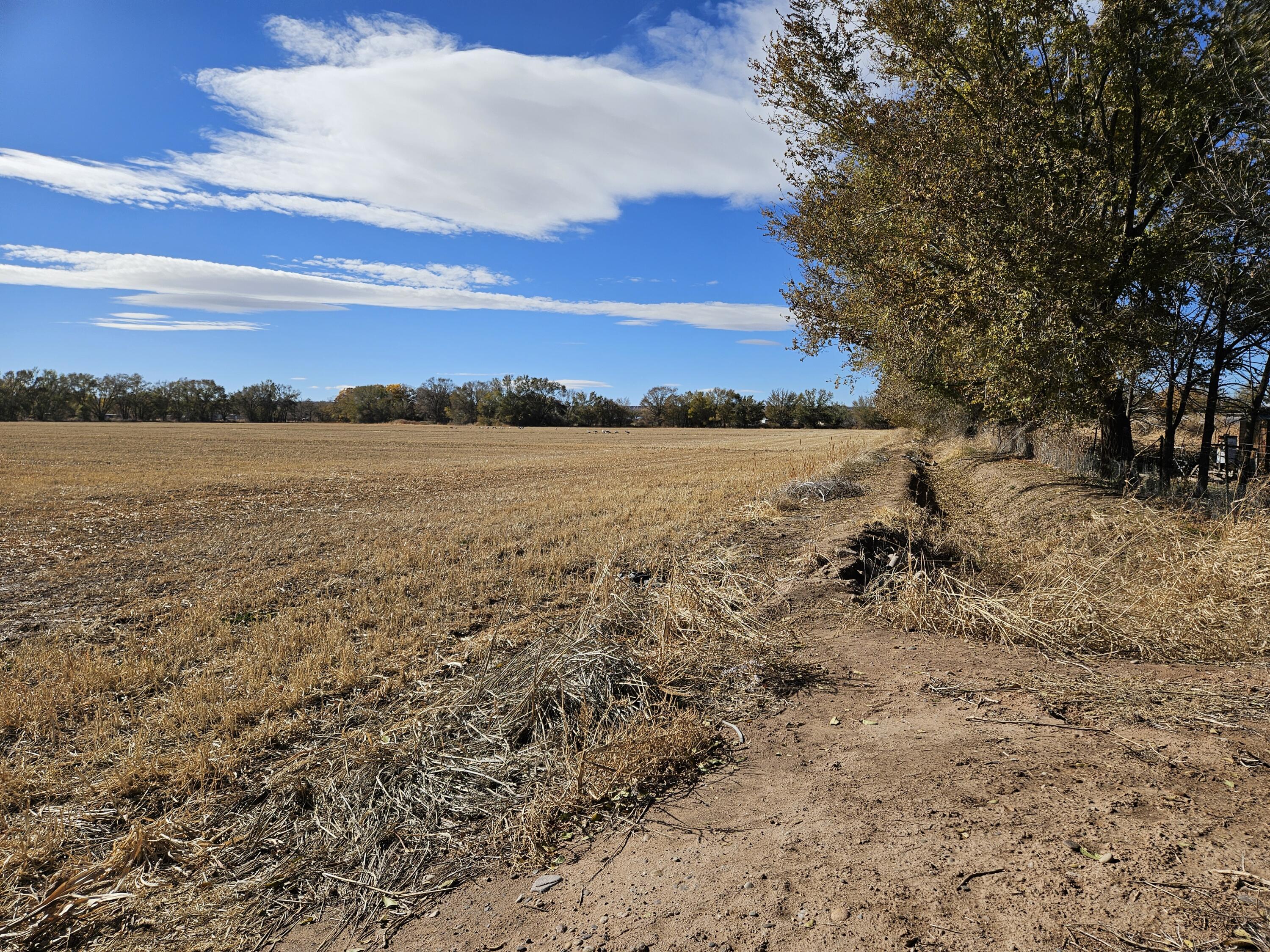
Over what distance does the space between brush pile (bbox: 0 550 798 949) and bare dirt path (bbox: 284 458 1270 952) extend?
345 mm

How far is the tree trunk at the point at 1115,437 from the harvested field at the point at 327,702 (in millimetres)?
9030

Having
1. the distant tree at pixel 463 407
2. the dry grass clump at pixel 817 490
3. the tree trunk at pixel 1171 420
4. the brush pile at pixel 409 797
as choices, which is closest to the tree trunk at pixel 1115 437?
the tree trunk at pixel 1171 420

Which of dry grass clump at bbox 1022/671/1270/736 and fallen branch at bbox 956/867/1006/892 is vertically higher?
dry grass clump at bbox 1022/671/1270/736

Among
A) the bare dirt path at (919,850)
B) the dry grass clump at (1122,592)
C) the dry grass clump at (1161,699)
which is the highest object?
the dry grass clump at (1122,592)

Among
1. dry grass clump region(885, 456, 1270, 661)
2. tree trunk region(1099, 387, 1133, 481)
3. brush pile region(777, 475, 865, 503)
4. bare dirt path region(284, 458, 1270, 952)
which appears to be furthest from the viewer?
brush pile region(777, 475, 865, 503)

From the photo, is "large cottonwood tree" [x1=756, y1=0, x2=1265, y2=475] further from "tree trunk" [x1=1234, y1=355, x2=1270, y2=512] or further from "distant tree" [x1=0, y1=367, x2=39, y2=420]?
"distant tree" [x1=0, y1=367, x2=39, y2=420]

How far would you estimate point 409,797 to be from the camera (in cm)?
456

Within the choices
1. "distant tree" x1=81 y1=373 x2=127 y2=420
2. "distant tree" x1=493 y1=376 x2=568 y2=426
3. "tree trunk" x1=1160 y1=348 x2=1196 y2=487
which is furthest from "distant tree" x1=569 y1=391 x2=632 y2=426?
"tree trunk" x1=1160 y1=348 x2=1196 y2=487

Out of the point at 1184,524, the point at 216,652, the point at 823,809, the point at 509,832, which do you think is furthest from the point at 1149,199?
the point at 216,652

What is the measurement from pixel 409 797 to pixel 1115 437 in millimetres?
17906

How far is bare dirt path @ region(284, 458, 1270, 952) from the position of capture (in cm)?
278

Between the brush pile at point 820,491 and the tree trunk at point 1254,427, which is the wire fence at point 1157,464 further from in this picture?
the brush pile at point 820,491

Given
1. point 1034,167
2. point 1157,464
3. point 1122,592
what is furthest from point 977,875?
point 1157,464

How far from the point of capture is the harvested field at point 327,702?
3.93 m
